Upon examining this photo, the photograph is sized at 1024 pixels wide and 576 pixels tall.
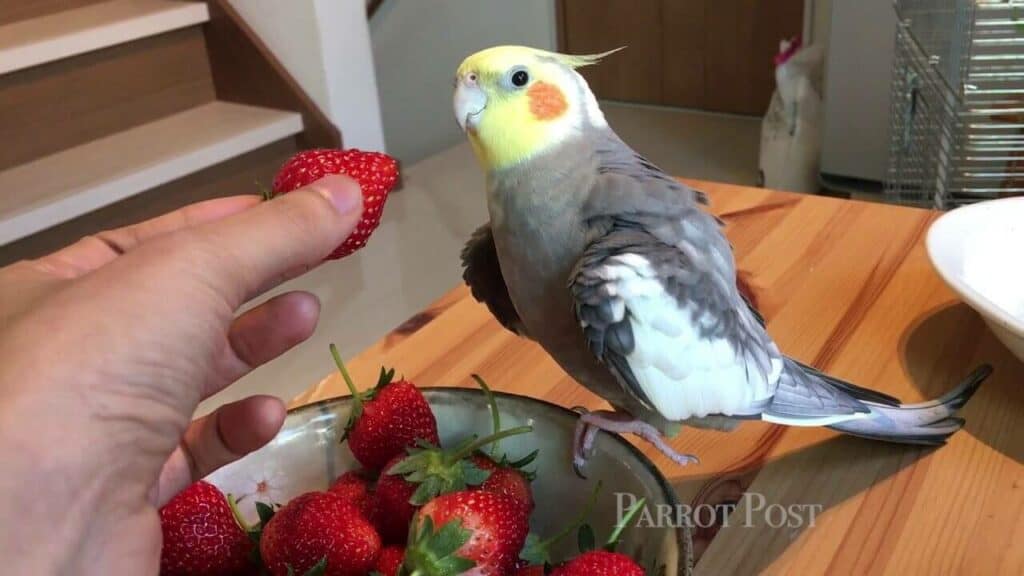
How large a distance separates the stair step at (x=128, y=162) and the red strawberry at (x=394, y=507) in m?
1.14

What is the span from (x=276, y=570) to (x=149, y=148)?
4.46ft

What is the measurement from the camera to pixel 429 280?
5.81ft

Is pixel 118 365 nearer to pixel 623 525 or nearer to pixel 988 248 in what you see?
pixel 623 525

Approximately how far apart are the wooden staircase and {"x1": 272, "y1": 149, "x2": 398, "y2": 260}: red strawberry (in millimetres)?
1108

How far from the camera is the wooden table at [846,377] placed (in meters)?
0.57

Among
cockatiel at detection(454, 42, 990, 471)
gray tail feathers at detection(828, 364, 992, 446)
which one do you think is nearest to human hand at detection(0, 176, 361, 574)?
cockatiel at detection(454, 42, 990, 471)

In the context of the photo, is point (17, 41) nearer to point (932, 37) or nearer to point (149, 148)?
point (149, 148)

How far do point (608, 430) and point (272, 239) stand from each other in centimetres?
23

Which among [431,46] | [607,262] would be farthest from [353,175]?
[431,46]

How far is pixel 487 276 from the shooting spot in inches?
25.0

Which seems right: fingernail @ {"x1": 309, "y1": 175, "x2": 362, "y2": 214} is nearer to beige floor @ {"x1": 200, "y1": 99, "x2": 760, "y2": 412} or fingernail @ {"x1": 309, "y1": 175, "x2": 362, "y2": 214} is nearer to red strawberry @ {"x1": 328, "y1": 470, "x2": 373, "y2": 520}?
red strawberry @ {"x1": 328, "y1": 470, "x2": 373, "y2": 520}

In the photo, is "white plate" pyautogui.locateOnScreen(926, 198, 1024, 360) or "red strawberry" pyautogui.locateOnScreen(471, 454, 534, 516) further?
"white plate" pyautogui.locateOnScreen(926, 198, 1024, 360)

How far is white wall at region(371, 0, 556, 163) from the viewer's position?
10.0 ft

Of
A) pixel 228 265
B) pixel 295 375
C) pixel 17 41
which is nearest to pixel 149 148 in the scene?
pixel 17 41
